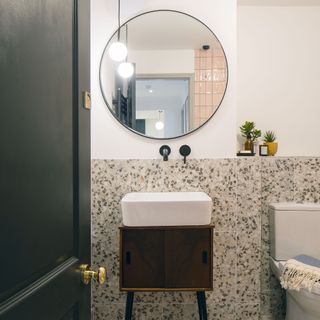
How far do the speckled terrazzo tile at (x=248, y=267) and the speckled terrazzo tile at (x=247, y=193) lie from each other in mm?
68

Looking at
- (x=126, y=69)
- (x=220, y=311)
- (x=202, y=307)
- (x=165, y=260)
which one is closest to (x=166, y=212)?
(x=165, y=260)

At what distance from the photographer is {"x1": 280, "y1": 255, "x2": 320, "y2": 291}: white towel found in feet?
5.02

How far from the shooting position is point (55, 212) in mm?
804

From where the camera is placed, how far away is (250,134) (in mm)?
2168

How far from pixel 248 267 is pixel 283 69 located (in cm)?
148

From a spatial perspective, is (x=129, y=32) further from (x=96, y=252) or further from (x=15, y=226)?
(x=15, y=226)

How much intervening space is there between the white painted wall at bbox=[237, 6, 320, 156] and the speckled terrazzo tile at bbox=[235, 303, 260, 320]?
1.12 metres

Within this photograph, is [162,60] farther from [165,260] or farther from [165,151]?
[165,260]

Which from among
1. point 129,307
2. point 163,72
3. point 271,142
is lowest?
point 129,307

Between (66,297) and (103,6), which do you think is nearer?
(66,297)

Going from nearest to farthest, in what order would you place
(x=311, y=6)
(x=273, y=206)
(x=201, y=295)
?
(x=201, y=295) → (x=273, y=206) → (x=311, y=6)

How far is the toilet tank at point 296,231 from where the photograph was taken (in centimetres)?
193

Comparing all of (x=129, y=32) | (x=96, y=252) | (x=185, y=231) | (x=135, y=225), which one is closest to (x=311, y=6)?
(x=129, y=32)

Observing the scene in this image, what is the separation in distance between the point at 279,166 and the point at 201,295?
1.01m
